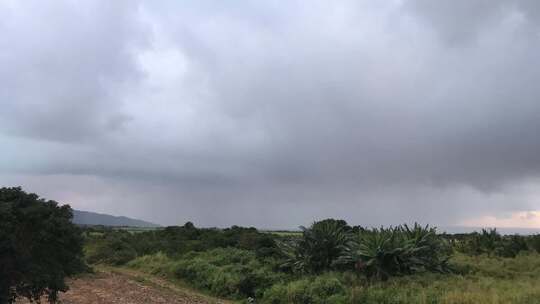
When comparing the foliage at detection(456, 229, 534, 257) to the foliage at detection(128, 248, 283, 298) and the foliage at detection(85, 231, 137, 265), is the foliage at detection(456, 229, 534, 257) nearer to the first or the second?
the foliage at detection(128, 248, 283, 298)

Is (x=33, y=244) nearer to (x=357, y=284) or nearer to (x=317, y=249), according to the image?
(x=357, y=284)

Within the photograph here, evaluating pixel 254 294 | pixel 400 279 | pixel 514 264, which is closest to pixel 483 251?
pixel 514 264

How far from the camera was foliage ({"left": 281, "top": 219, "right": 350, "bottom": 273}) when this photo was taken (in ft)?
67.3

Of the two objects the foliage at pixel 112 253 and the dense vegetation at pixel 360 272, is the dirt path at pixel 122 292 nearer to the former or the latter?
the dense vegetation at pixel 360 272

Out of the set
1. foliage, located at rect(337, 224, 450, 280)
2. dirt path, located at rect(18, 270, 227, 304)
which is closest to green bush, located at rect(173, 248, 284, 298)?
dirt path, located at rect(18, 270, 227, 304)

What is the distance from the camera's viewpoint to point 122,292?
1770 cm

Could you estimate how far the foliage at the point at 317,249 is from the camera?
807 inches

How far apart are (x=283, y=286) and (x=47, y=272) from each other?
339 inches

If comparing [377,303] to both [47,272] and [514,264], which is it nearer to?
[47,272]

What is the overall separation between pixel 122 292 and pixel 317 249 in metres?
7.60

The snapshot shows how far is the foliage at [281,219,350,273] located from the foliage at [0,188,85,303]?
1084cm

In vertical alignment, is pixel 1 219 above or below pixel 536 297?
above

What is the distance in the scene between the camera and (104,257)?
103ft

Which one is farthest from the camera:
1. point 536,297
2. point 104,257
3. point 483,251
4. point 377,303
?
point 104,257
